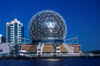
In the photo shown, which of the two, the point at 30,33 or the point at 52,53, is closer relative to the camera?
the point at 52,53

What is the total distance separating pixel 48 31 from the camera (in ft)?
448

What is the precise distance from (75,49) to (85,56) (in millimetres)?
18135

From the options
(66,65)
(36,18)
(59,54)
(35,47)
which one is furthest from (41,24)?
(66,65)

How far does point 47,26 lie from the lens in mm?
135500

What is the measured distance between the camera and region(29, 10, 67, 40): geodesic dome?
136 meters

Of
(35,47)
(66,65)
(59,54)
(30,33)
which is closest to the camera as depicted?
(66,65)

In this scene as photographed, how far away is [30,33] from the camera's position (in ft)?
472

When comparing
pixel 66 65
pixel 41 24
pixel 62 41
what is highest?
pixel 41 24

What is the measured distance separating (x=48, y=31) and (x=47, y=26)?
10.8ft

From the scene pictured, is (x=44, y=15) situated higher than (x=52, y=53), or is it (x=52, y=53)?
(x=44, y=15)

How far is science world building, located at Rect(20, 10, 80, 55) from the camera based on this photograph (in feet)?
445

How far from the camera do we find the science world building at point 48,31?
135750 mm

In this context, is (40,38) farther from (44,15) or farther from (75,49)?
(75,49)

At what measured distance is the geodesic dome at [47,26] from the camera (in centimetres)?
13625
